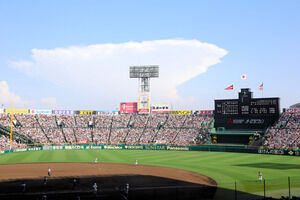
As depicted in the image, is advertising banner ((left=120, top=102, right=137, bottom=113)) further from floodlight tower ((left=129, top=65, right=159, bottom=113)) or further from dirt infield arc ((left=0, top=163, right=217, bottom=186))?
dirt infield arc ((left=0, top=163, right=217, bottom=186))

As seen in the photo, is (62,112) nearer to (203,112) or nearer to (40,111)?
(40,111)

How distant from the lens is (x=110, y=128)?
86.8 metres

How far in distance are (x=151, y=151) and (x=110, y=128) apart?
23.2 m

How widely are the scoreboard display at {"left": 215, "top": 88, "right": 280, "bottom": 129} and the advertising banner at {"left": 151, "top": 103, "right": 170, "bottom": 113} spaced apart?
21472mm

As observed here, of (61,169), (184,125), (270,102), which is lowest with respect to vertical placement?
(61,169)

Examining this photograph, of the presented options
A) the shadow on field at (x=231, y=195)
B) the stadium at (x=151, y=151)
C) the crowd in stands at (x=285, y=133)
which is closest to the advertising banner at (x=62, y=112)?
the stadium at (x=151, y=151)

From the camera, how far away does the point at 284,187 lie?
26.8 meters

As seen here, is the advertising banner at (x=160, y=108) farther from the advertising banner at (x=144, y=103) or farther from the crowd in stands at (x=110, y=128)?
the advertising banner at (x=144, y=103)

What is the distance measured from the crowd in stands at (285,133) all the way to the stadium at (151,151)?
7.9 inches

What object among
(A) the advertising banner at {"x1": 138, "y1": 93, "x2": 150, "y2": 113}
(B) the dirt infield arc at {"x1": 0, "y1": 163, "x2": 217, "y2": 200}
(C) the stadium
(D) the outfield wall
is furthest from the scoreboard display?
(B) the dirt infield arc at {"x1": 0, "y1": 163, "x2": 217, "y2": 200}

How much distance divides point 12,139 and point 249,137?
184 feet

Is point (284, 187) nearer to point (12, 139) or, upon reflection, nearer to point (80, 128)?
point (12, 139)

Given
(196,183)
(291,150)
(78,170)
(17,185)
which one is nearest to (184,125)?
(291,150)

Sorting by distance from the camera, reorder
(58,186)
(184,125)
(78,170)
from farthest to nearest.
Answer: (184,125), (78,170), (58,186)
